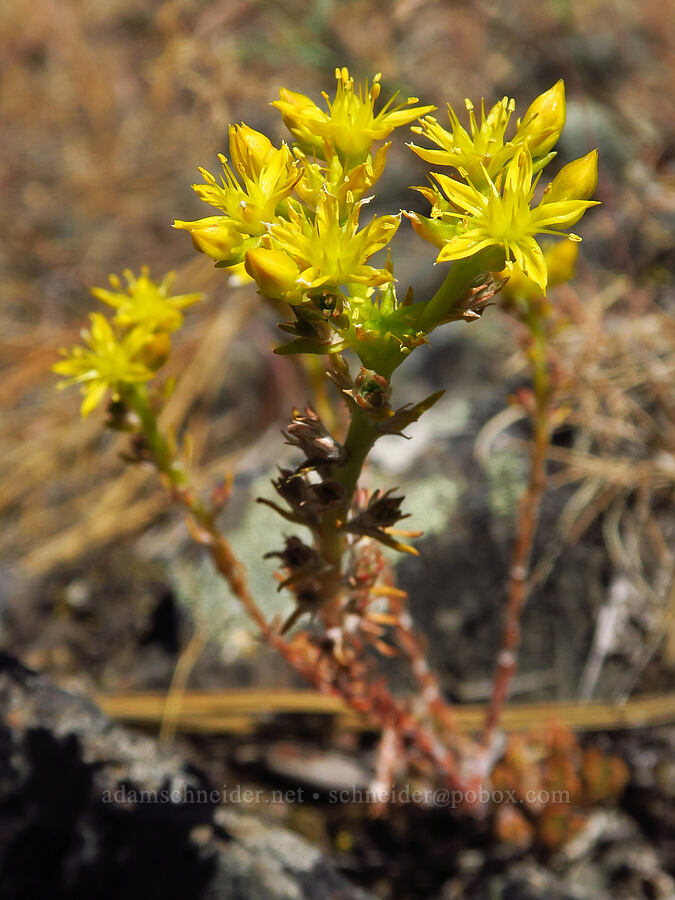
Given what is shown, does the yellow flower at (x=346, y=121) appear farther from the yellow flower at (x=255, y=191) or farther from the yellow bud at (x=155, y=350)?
the yellow bud at (x=155, y=350)

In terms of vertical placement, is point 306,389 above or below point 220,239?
above

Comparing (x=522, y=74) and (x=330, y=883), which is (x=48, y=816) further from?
(x=522, y=74)

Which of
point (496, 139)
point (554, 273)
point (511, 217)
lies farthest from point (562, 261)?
point (511, 217)

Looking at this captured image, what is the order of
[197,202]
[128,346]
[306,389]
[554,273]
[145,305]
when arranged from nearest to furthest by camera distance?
[128,346] < [145,305] < [554,273] < [306,389] < [197,202]

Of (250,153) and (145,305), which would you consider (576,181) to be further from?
(145,305)

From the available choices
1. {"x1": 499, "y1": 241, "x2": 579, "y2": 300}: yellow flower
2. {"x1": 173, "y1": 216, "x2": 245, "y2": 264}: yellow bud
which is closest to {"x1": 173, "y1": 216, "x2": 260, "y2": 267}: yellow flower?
{"x1": 173, "y1": 216, "x2": 245, "y2": 264}: yellow bud

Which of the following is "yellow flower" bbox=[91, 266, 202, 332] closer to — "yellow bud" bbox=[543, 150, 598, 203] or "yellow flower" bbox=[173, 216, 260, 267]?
"yellow flower" bbox=[173, 216, 260, 267]
